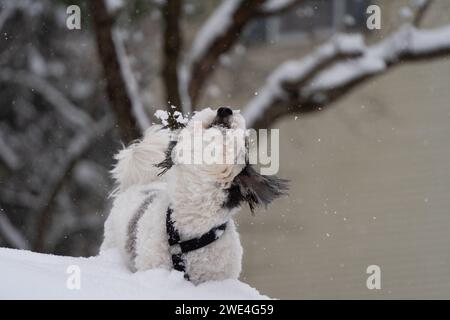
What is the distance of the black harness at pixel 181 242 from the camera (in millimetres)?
3607

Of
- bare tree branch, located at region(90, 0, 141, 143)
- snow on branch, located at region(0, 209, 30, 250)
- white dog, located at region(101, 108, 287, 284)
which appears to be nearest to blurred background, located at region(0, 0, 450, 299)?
snow on branch, located at region(0, 209, 30, 250)

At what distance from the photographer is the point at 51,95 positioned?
11977mm

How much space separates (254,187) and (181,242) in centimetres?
45

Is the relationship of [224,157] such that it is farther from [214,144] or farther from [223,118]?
[223,118]

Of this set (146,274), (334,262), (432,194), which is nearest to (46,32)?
(334,262)

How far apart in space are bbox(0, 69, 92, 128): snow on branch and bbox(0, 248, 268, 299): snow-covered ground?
26.5 feet

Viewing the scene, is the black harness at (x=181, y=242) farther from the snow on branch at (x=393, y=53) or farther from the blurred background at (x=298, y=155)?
the blurred background at (x=298, y=155)

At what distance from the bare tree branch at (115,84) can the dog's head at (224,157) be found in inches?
147

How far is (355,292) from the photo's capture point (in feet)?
37.7

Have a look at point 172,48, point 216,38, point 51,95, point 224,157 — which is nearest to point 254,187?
point 224,157

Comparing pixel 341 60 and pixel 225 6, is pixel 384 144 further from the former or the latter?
pixel 225 6

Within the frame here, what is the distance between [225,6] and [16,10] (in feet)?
15.0

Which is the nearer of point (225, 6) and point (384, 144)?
point (225, 6)

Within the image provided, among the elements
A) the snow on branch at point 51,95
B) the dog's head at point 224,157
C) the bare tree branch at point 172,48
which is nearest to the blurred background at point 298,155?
the snow on branch at point 51,95
